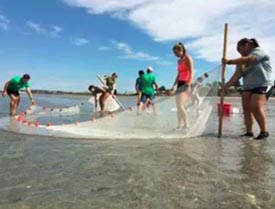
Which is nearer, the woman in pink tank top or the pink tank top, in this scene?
the woman in pink tank top

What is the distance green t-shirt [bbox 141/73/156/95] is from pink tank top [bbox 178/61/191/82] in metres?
6.88

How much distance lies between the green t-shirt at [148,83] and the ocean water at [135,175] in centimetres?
895

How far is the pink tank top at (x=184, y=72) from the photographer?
30.4ft

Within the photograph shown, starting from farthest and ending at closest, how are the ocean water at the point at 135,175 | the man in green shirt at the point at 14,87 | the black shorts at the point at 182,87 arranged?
the man in green shirt at the point at 14,87
the black shorts at the point at 182,87
the ocean water at the point at 135,175

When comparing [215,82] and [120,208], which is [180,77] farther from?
[120,208]

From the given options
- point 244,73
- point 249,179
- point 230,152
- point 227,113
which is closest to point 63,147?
point 230,152

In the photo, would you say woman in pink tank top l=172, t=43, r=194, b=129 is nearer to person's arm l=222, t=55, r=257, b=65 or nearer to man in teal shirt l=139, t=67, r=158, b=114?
person's arm l=222, t=55, r=257, b=65

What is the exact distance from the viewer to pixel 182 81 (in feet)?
30.7

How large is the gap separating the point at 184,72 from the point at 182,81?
20cm

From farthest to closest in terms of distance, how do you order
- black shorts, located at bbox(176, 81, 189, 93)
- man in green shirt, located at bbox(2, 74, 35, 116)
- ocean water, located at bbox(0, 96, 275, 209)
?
man in green shirt, located at bbox(2, 74, 35, 116)
black shorts, located at bbox(176, 81, 189, 93)
ocean water, located at bbox(0, 96, 275, 209)

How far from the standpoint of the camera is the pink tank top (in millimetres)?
9273

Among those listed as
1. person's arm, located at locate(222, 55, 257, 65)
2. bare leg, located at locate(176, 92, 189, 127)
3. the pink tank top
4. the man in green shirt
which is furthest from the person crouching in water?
person's arm, located at locate(222, 55, 257, 65)

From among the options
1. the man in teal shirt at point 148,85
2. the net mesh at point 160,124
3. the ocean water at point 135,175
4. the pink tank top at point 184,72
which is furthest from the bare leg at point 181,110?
the man in teal shirt at point 148,85

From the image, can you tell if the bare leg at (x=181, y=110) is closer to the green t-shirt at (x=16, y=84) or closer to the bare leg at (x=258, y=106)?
the bare leg at (x=258, y=106)
